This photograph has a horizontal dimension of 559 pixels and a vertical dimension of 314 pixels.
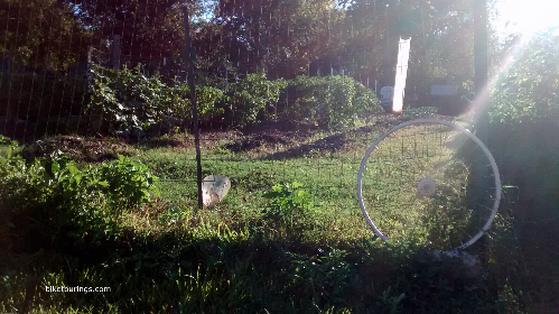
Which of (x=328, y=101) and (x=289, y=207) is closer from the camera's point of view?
(x=289, y=207)

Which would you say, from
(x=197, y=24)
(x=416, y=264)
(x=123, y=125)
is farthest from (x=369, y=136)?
(x=197, y=24)

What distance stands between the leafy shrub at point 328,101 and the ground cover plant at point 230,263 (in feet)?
21.2

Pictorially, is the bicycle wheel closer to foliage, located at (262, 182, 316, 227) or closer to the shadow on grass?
the shadow on grass

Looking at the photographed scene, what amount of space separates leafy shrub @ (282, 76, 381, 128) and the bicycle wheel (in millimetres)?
6008

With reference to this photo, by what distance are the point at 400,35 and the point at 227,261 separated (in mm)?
2645

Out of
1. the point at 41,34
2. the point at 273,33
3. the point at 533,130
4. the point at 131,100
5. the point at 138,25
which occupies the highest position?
the point at 273,33

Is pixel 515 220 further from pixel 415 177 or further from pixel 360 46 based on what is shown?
pixel 360 46

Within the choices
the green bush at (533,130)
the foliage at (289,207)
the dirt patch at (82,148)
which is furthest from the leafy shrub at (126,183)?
the green bush at (533,130)

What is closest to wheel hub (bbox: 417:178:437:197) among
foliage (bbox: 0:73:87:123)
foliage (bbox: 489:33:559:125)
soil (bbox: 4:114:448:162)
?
foliage (bbox: 489:33:559:125)

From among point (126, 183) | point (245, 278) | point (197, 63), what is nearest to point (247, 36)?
point (197, 63)

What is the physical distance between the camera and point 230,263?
358 centimetres

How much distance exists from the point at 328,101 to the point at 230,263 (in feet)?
25.7

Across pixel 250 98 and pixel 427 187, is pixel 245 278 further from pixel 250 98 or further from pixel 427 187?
pixel 250 98

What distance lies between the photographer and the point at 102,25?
16.0 meters
